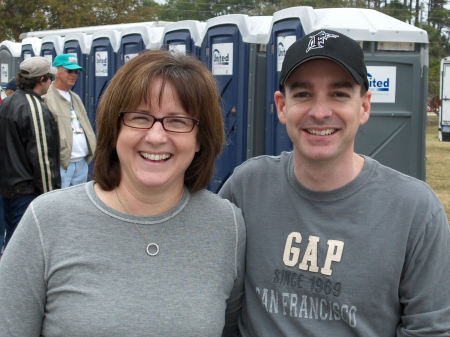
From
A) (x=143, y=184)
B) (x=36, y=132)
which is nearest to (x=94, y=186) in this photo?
(x=143, y=184)

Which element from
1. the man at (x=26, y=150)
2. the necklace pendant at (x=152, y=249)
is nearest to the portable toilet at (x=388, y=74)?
the man at (x=26, y=150)

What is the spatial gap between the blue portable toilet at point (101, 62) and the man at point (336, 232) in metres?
8.47

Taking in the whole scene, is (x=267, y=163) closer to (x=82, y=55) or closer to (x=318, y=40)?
(x=318, y=40)

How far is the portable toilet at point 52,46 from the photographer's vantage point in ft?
41.3

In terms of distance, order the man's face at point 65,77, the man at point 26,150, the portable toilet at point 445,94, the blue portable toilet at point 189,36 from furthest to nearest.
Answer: the portable toilet at point 445,94 < the blue portable toilet at point 189,36 < the man's face at point 65,77 < the man at point 26,150

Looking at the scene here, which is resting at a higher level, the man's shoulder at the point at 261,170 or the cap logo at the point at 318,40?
the cap logo at the point at 318,40

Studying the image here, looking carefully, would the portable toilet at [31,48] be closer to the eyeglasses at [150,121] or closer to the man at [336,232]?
the eyeglasses at [150,121]

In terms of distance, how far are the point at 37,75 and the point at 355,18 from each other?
10.7 ft

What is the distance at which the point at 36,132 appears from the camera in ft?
17.3

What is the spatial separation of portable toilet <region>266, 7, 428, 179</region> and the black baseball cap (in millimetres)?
4452

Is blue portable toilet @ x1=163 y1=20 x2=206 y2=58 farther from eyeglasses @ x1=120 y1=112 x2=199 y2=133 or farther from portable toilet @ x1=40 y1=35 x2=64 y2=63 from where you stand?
eyeglasses @ x1=120 y1=112 x2=199 y2=133

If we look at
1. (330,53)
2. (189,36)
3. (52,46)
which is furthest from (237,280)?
(52,46)

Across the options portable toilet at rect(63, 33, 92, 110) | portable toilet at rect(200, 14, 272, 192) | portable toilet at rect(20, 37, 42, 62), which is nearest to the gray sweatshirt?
portable toilet at rect(200, 14, 272, 192)

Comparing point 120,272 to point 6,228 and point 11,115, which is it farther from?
point 6,228
